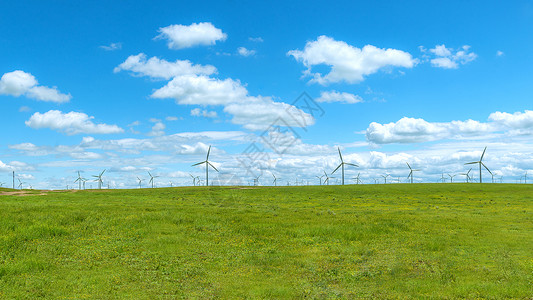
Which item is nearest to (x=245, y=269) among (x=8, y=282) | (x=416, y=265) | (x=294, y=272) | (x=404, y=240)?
(x=294, y=272)

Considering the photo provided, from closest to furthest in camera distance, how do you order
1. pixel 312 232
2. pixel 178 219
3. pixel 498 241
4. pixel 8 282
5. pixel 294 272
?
pixel 8 282 → pixel 294 272 → pixel 498 241 → pixel 312 232 → pixel 178 219

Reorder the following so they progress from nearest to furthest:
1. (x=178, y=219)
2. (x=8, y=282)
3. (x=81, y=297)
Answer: (x=81, y=297) → (x=8, y=282) → (x=178, y=219)

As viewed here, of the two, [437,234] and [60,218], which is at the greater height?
[60,218]

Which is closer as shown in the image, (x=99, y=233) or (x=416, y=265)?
(x=416, y=265)

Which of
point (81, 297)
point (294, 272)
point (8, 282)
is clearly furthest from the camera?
point (294, 272)

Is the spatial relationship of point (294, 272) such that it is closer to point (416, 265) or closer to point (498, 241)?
point (416, 265)

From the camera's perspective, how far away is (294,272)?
1775cm

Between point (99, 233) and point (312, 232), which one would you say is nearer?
point (99, 233)

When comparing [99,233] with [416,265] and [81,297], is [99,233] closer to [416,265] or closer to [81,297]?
[81,297]

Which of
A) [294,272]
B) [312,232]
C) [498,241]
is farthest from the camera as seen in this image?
[312,232]

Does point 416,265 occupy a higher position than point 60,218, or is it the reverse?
point 60,218

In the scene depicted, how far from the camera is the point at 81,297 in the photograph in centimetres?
1433

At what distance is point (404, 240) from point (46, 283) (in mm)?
20461

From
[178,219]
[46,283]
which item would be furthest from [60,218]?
[46,283]
